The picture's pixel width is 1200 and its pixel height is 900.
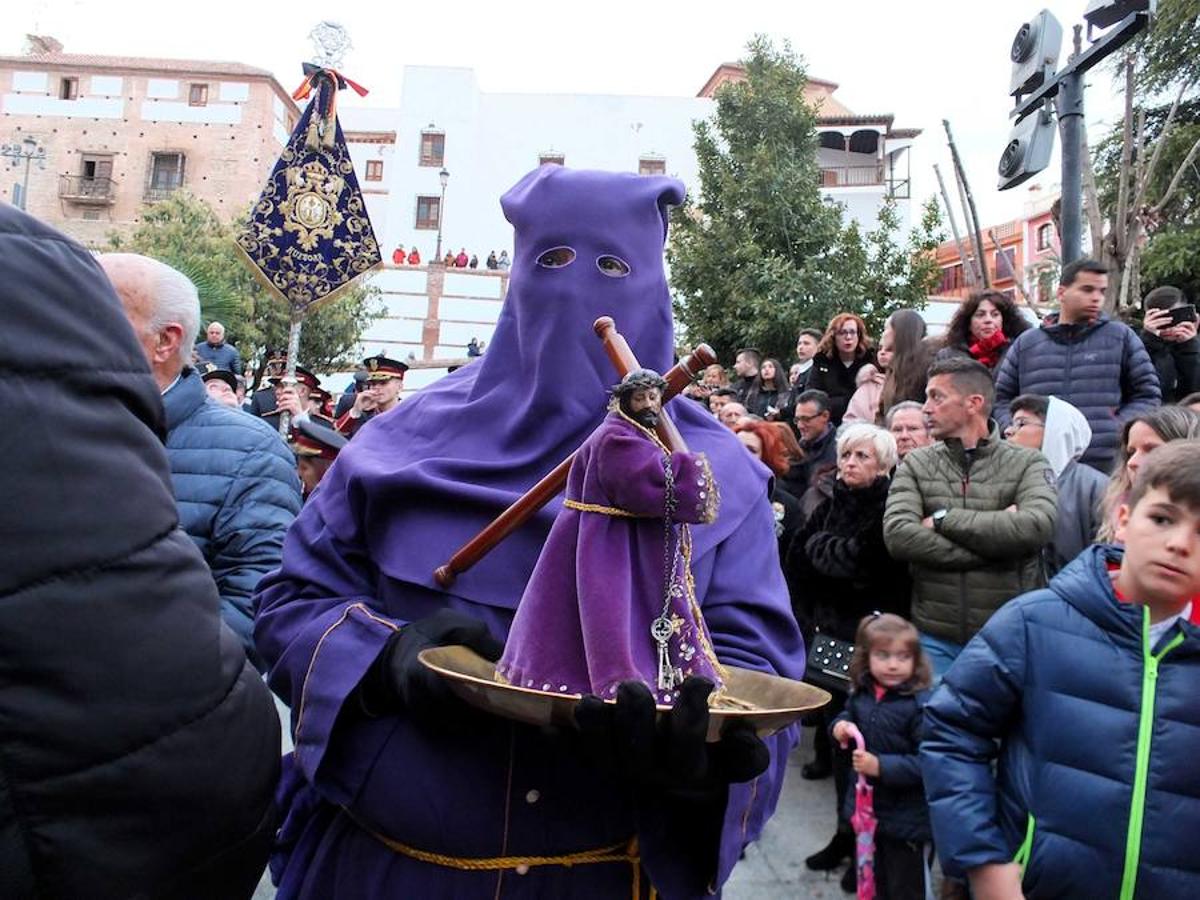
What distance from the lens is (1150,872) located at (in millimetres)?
2008

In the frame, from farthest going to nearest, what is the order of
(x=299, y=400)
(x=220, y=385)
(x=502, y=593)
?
(x=299, y=400) → (x=220, y=385) → (x=502, y=593)

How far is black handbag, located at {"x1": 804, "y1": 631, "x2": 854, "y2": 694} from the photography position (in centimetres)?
424

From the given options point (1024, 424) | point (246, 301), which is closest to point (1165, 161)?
point (1024, 424)

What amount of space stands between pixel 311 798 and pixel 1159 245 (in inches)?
683

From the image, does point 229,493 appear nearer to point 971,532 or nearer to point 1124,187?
point 971,532

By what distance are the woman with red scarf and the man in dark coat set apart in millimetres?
6071

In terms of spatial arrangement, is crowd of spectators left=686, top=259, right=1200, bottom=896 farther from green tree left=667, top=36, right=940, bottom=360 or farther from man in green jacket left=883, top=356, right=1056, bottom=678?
green tree left=667, top=36, right=940, bottom=360

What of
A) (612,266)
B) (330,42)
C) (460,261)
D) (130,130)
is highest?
(130,130)

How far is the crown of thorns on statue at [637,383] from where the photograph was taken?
56.6 inches

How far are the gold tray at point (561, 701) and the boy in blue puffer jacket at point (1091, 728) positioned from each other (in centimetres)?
102

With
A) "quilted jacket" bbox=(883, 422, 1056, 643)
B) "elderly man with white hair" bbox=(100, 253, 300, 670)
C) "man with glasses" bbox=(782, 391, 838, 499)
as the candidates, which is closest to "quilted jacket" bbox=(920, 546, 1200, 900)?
"quilted jacket" bbox=(883, 422, 1056, 643)

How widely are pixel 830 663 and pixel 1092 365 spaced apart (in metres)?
2.54

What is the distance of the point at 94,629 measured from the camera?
891mm

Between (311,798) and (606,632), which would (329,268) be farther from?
(606,632)
